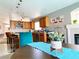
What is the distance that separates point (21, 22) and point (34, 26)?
127cm

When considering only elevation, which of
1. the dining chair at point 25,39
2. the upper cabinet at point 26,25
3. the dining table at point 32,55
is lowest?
the dining table at point 32,55

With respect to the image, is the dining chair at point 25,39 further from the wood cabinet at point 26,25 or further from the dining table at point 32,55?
the wood cabinet at point 26,25

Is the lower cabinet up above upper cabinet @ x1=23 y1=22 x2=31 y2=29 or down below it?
below

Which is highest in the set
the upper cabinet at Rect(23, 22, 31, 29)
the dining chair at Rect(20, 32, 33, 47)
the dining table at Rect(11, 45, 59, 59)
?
the upper cabinet at Rect(23, 22, 31, 29)

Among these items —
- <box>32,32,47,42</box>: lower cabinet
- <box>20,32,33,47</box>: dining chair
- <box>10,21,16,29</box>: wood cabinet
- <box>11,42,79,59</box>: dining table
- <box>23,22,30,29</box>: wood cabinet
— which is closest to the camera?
<box>11,42,79,59</box>: dining table

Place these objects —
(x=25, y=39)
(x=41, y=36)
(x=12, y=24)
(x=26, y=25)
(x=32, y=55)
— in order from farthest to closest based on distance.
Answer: (x=26, y=25)
(x=12, y=24)
(x=41, y=36)
(x=25, y=39)
(x=32, y=55)

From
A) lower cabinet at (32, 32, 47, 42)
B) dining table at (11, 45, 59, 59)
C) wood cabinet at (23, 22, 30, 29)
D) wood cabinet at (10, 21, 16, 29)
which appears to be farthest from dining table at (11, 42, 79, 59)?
wood cabinet at (23, 22, 30, 29)

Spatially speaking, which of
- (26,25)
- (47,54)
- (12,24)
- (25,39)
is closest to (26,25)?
(26,25)

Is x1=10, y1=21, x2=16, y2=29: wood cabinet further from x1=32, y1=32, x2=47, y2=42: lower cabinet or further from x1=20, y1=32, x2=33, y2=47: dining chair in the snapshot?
x1=20, y1=32, x2=33, y2=47: dining chair

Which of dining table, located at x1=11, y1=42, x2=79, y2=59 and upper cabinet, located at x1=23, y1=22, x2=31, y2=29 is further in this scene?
upper cabinet, located at x1=23, y1=22, x2=31, y2=29

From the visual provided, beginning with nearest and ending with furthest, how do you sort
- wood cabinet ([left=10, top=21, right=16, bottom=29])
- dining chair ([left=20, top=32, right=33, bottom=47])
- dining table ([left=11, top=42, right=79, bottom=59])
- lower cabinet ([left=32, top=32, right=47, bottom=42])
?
dining table ([left=11, top=42, right=79, bottom=59]) < dining chair ([left=20, top=32, right=33, bottom=47]) < lower cabinet ([left=32, top=32, right=47, bottom=42]) < wood cabinet ([left=10, top=21, right=16, bottom=29])

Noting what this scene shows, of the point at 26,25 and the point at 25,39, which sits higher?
the point at 26,25

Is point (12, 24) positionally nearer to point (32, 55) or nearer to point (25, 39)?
point (25, 39)

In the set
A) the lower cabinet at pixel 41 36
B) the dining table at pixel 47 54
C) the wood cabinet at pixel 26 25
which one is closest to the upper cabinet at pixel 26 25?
the wood cabinet at pixel 26 25
